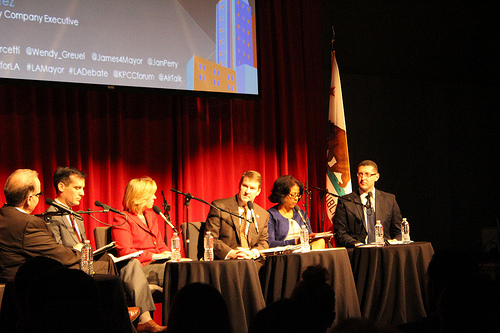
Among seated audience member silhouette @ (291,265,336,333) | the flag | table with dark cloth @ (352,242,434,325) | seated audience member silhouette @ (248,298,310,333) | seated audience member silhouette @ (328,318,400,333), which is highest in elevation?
the flag

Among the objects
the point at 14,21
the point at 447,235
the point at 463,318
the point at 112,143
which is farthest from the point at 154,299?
the point at 447,235

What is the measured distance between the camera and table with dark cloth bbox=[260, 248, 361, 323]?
3496 millimetres

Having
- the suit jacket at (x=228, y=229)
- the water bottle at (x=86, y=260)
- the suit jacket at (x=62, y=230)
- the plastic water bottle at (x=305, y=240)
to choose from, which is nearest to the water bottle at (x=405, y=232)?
the plastic water bottle at (x=305, y=240)

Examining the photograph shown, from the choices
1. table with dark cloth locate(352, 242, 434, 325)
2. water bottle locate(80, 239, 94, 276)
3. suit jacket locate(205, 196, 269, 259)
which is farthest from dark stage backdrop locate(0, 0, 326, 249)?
table with dark cloth locate(352, 242, 434, 325)

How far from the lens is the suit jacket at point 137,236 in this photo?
3840 mm

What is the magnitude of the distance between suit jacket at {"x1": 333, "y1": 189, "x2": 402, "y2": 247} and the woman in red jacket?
1625 mm

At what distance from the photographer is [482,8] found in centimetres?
645

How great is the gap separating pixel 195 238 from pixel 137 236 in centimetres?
53

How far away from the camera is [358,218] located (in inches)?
183

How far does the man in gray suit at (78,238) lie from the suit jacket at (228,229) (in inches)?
26.6

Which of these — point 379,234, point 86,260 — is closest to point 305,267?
point 379,234

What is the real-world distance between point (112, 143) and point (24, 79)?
1008mm

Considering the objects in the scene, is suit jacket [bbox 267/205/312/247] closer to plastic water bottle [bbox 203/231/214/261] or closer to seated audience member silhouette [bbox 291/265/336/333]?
plastic water bottle [bbox 203/231/214/261]

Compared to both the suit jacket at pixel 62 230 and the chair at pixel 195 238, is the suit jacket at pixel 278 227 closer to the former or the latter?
the chair at pixel 195 238
